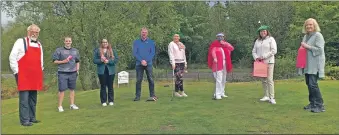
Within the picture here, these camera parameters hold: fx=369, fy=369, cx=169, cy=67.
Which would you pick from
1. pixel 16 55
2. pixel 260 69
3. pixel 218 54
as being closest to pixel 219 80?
pixel 218 54

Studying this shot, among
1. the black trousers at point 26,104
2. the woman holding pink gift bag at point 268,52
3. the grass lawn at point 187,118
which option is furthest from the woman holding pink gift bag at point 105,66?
the woman holding pink gift bag at point 268,52

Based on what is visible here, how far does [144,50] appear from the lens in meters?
9.28

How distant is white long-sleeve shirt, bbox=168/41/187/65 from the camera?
31.9 feet

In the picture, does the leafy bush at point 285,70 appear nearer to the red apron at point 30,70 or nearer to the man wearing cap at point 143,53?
the man wearing cap at point 143,53

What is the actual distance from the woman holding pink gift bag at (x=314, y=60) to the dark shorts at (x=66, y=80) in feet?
16.2

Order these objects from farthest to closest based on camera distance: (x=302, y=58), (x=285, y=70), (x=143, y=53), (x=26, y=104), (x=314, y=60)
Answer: (x=285, y=70), (x=143, y=53), (x=302, y=58), (x=314, y=60), (x=26, y=104)

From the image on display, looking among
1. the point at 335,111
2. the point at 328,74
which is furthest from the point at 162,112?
the point at 328,74

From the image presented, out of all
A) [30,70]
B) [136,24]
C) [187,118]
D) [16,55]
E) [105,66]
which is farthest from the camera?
[136,24]

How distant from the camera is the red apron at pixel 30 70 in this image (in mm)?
6430

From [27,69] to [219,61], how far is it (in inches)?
188

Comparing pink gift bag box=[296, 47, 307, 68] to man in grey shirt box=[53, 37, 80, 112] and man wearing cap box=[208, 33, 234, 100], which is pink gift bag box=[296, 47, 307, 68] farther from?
man in grey shirt box=[53, 37, 80, 112]

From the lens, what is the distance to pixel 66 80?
25.8 ft

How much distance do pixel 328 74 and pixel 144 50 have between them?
16566 millimetres

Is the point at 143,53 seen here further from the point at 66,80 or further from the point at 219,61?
the point at 66,80
